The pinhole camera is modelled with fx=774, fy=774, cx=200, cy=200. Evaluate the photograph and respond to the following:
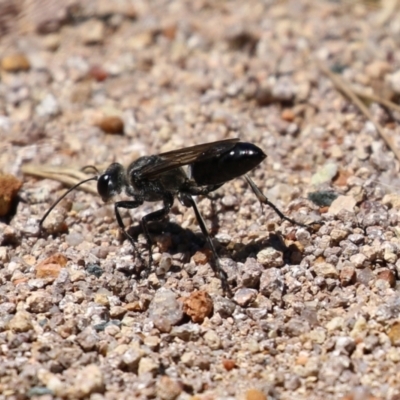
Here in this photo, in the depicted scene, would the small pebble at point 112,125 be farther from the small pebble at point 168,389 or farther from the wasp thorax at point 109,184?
the small pebble at point 168,389

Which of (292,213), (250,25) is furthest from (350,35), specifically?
(292,213)

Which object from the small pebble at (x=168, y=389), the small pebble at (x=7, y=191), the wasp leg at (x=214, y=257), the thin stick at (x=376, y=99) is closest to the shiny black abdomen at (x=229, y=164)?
the wasp leg at (x=214, y=257)

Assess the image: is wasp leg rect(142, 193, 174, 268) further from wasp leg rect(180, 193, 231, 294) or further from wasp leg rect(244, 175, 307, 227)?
wasp leg rect(244, 175, 307, 227)

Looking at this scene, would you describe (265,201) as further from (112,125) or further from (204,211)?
(112,125)

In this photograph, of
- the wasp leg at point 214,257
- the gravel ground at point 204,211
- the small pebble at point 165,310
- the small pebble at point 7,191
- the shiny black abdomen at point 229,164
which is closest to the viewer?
the gravel ground at point 204,211

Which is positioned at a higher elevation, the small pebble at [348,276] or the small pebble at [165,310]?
the small pebble at [165,310]

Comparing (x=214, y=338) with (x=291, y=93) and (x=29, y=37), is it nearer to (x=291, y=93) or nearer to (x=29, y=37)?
(x=291, y=93)

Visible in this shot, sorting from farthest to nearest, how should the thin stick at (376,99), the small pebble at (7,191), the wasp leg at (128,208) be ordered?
the thin stick at (376,99) < the small pebble at (7,191) < the wasp leg at (128,208)
